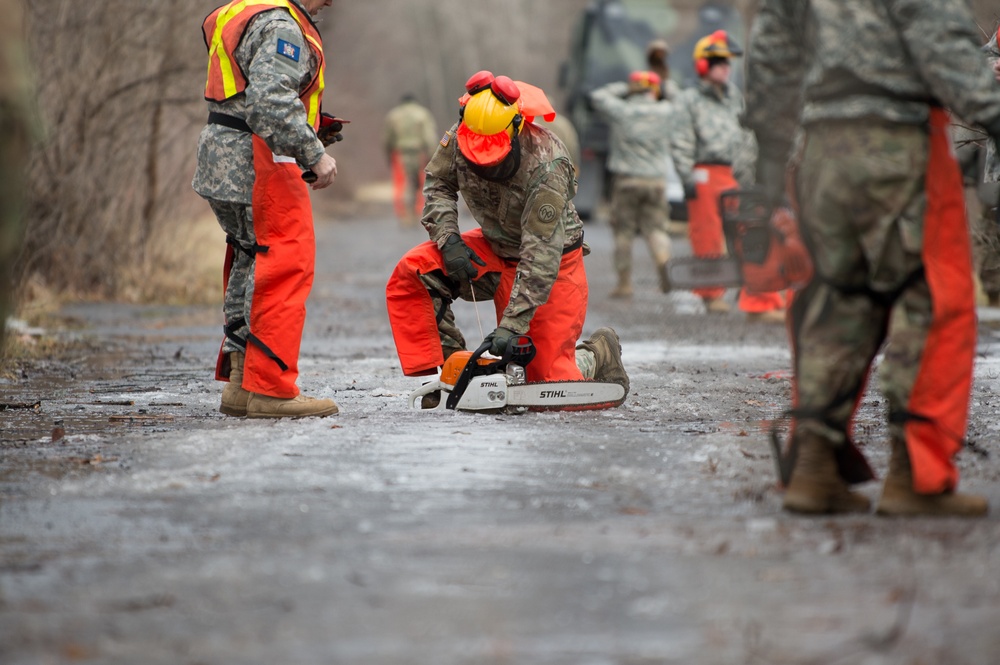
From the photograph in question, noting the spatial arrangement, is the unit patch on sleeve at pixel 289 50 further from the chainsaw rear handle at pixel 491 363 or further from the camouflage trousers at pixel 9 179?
the camouflage trousers at pixel 9 179

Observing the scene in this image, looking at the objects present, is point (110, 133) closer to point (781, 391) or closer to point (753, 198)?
point (781, 391)

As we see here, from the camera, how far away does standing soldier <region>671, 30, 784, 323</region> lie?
11.6 meters

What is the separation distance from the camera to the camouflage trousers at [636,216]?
516 inches

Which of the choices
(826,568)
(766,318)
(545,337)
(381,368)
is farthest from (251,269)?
(766,318)

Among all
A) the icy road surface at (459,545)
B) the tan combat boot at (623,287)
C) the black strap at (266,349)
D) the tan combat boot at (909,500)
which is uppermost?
the tan combat boot at (623,287)

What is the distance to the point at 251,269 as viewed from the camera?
6043mm

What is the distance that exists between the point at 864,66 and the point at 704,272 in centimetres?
81

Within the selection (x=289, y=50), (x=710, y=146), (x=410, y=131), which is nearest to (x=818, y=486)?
(x=289, y=50)

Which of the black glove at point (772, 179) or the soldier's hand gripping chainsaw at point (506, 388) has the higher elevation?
the black glove at point (772, 179)

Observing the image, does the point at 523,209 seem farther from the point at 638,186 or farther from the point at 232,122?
the point at 638,186

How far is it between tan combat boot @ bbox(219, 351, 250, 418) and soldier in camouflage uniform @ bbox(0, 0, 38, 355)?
1.87 m

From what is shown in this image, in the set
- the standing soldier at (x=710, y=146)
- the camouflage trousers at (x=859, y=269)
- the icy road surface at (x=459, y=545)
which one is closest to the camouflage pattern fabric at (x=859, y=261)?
the camouflage trousers at (x=859, y=269)

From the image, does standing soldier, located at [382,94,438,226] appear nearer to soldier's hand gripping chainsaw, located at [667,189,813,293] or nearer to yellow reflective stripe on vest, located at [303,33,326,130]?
yellow reflective stripe on vest, located at [303,33,326,130]

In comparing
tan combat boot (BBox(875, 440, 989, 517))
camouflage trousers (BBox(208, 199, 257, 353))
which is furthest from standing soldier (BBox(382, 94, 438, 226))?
tan combat boot (BBox(875, 440, 989, 517))
